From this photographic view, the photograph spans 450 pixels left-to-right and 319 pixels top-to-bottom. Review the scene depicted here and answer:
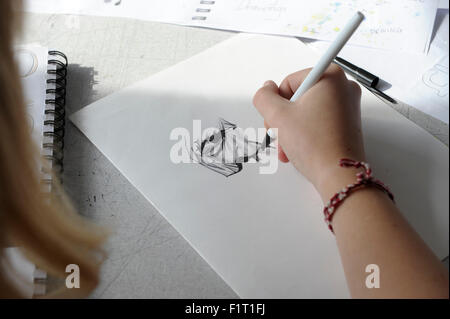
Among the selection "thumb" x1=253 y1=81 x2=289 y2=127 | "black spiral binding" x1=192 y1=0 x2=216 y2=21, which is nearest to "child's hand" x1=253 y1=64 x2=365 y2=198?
"thumb" x1=253 y1=81 x2=289 y2=127

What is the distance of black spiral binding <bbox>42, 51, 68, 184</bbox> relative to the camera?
52 cm

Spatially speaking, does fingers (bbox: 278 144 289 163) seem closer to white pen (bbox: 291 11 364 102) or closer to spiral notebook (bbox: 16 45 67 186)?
white pen (bbox: 291 11 364 102)

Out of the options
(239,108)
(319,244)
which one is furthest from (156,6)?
(319,244)

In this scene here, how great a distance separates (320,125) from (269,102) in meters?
0.08

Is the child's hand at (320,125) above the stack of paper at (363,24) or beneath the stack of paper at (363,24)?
beneath

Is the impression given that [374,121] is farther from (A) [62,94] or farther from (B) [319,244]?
(A) [62,94]

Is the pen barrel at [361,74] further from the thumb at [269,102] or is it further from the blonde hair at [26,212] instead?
the blonde hair at [26,212]

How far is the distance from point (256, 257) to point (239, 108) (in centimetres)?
21

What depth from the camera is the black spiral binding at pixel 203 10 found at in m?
0.68

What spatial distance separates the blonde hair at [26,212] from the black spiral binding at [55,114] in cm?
6

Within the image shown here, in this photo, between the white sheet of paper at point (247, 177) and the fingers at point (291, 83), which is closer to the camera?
the white sheet of paper at point (247, 177)

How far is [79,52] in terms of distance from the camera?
64 centimetres

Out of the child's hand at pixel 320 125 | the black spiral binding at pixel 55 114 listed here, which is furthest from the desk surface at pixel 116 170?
the child's hand at pixel 320 125

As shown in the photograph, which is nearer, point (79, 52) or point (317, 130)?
point (317, 130)
